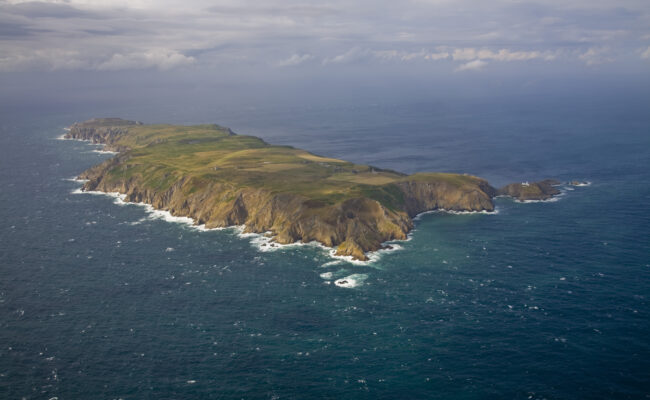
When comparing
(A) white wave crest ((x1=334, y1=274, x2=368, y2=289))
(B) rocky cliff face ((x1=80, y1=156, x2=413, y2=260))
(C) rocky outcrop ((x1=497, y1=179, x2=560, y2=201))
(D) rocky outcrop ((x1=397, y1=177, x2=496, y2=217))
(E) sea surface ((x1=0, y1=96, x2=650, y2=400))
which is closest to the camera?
(E) sea surface ((x1=0, y1=96, x2=650, y2=400))

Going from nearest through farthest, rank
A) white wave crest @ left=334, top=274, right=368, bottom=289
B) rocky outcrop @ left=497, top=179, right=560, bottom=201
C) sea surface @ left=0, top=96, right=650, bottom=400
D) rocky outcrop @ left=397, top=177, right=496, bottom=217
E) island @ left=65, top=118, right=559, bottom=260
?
sea surface @ left=0, top=96, right=650, bottom=400 → white wave crest @ left=334, top=274, right=368, bottom=289 → island @ left=65, top=118, right=559, bottom=260 → rocky outcrop @ left=397, top=177, right=496, bottom=217 → rocky outcrop @ left=497, top=179, right=560, bottom=201

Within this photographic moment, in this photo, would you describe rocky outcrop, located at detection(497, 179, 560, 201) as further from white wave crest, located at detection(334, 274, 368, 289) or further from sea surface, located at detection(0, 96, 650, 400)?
white wave crest, located at detection(334, 274, 368, 289)

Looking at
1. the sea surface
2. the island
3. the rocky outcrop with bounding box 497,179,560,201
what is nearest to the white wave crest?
the sea surface

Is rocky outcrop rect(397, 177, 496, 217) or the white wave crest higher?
rocky outcrop rect(397, 177, 496, 217)

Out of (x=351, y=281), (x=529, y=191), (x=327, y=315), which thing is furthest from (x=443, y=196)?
(x=327, y=315)

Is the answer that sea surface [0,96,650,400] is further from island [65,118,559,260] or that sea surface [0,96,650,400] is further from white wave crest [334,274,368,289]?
island [65,118,559,260]

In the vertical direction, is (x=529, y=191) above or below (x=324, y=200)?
below

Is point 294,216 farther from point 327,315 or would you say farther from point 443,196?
point 443,196

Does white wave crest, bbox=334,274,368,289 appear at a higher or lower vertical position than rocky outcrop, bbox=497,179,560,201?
lower

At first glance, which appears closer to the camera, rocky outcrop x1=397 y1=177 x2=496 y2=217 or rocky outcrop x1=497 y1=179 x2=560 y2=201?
rocky outcrop x1=397 y1=177 x2=496 y2=217

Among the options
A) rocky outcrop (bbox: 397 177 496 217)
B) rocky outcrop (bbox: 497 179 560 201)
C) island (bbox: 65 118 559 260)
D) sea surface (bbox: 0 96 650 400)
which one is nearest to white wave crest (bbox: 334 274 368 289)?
sea surface (bbox: 0 96 650 400)
